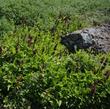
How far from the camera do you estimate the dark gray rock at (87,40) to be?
863 cm

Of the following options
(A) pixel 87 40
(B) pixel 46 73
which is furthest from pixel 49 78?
(A) pixel 87 40

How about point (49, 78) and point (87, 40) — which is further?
point (87, 40)

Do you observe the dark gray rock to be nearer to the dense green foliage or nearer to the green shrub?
the dense green foliage

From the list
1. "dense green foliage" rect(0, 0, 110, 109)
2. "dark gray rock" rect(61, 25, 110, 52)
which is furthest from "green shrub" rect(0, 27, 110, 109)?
"dark gray rock" rect(61, 25, 110, 52)

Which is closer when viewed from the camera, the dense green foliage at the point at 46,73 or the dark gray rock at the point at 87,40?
the dense green foliage at the point at 46,73

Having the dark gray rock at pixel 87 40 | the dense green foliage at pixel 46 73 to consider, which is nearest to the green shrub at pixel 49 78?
the dense green foliage at pixel 46 73

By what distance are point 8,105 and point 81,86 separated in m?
1.48

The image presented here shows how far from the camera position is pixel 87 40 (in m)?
8.73

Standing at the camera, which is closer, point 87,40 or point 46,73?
point 46,73

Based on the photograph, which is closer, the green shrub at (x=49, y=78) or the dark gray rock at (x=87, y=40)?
the green shrub at (x=49, y=78)

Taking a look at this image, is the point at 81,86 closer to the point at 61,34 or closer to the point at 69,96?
the point at 69,96

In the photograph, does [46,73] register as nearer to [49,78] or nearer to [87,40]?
[49,78]

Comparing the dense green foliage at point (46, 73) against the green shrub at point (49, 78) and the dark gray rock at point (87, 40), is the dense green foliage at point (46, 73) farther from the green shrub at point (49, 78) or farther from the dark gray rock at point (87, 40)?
the dark gray rock at point (87, 40)

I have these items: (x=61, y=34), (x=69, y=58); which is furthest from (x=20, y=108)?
(x=61, y=34)
